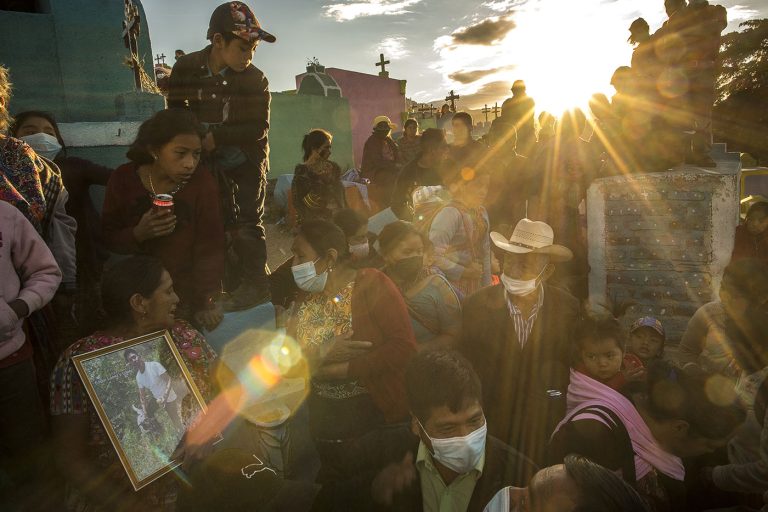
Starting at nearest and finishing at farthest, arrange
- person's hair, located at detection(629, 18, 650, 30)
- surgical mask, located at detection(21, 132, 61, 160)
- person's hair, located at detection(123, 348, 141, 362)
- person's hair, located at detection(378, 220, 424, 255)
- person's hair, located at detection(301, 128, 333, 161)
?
person's hair, located at detection(123, 348, 141, 362)
surgical mask, located at detection(21, 132, 61, 160)
person's hair, located at detection(378, 220, 424, 255)
person's hair, located at detection(301, 128, 333, 161)
person's hair, located at detection(629, 18, 650, 30)

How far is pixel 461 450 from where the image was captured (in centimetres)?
209

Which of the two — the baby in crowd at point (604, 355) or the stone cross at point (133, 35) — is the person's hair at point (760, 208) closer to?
the baby in crowd at point (604, 355)

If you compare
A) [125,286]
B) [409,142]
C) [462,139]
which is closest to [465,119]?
[462,139]

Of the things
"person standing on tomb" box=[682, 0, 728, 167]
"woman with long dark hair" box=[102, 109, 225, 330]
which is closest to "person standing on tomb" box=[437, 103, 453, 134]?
"person standing on tomb" box=[682, 0, 728, 167]

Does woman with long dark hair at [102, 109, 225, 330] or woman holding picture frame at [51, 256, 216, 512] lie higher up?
woman with long dark hair at [102, 109, 225, 330]

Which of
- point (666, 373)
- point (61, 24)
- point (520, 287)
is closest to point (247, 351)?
point (520, 287)

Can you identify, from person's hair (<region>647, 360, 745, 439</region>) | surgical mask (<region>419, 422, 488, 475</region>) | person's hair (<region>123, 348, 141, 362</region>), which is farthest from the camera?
person's hair (<region>647, 360, 745, 439</region>)

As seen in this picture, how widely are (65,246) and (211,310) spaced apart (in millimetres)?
950

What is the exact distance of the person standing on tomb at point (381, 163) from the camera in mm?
7879

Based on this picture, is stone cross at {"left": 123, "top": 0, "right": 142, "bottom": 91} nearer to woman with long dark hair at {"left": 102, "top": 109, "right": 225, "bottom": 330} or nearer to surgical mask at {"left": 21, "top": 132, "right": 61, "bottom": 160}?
surgical mask at {"left": 21, "top": 132, "right": 61, "bottom": 160}

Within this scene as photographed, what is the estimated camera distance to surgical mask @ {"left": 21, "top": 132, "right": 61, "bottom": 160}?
329 centimetres

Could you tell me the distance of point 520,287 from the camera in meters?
3.36

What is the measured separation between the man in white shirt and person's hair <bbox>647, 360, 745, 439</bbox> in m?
2.53

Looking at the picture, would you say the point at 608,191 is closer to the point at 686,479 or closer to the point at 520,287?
the point at 520,287
